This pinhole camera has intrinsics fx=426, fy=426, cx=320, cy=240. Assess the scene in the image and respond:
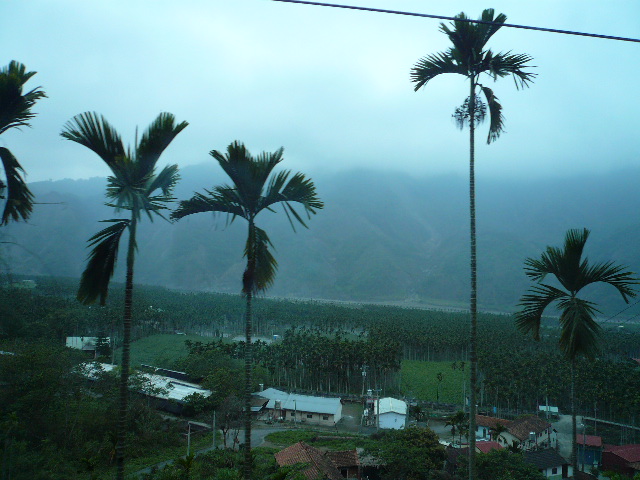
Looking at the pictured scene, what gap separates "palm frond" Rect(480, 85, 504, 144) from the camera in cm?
774

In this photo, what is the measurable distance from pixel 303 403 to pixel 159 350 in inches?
1172

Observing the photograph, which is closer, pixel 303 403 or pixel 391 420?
pixel 391 420

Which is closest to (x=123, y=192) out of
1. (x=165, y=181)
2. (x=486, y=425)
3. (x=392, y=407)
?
(x=165, y=181)

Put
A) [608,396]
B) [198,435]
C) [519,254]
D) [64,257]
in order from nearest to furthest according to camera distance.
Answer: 1. [64,257]
2. [198,435]
3. [608,396]
4. [519,254]

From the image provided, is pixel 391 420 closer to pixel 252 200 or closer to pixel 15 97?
pixel 252 200

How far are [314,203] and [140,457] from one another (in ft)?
69.5

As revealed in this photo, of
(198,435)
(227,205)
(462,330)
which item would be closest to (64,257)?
(227,205)

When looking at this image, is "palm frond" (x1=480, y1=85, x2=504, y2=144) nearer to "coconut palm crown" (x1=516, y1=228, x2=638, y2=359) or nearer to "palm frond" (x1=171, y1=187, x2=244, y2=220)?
"coconut palm crown" (x1=516, y1=228, x2=638, y2=359)

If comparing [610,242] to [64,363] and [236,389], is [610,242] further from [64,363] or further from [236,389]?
[64,363]

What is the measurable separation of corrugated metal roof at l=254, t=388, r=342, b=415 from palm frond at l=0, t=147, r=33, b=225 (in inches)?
1413

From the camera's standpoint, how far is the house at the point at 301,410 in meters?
37.8

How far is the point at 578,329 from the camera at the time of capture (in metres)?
7.44

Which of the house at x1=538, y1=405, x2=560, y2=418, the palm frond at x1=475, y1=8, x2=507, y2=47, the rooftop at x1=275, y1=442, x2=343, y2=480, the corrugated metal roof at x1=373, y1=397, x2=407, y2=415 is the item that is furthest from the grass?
the palm frond at x1=475, y1=8, x2=507, y2=47

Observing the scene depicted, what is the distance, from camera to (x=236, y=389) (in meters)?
31.7
